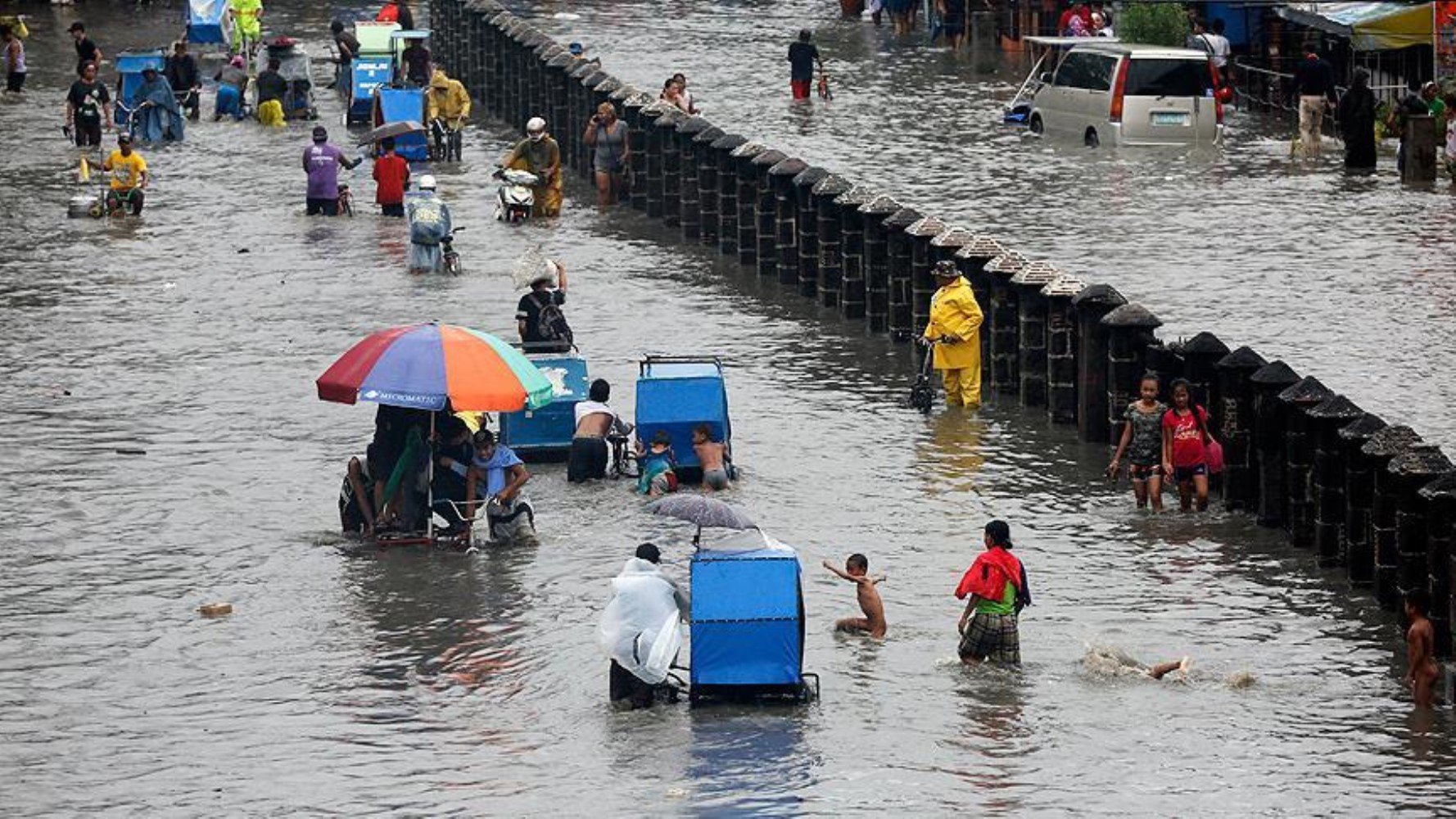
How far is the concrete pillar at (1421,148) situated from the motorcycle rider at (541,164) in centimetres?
1069

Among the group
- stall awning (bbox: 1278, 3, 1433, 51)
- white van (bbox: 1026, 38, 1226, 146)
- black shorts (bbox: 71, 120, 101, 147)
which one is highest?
stall awning (bbox: 1278, 3, 1433, 51)

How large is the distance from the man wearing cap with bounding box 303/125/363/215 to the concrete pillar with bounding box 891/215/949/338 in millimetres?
11382

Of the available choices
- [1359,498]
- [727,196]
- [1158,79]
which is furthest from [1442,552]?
[1158,79]

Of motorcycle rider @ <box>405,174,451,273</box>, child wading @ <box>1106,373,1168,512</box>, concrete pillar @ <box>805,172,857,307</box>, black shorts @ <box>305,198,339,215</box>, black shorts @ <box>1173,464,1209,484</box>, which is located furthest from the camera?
black shorts @ <box>305,198,339,215</box>

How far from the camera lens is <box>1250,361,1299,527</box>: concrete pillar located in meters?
26.2

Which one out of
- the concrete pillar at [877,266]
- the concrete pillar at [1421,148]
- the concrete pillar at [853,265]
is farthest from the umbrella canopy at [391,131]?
the concrete pillar at [1421,148]

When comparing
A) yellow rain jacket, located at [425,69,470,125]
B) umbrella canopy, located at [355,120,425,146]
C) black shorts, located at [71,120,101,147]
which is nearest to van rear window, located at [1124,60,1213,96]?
yellow rain jacket, located at [425,69,470,125]

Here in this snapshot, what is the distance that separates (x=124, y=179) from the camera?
1761 inches

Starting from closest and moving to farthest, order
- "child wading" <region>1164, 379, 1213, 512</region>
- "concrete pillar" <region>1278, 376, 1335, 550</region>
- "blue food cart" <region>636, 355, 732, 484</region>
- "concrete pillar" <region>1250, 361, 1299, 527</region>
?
1. "concrete pillar" <region>1278, 376, 1335, 550</region>
2. "concrete pillar" <region>1250, 361, 1299, 527</region>
3. "child wading" <region>1164, 379, 1213, 512</region>
4. "blue food cart" <region>636, 355, 732, 484</region>

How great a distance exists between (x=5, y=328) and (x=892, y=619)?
15.1 m

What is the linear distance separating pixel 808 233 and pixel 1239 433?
11.1 m

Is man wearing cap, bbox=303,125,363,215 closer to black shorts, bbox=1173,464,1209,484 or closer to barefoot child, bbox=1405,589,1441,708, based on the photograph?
black shorts, bbox=1173,464,1209,484

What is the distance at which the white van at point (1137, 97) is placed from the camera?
153 feet

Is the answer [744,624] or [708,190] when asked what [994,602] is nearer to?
[744,624]
